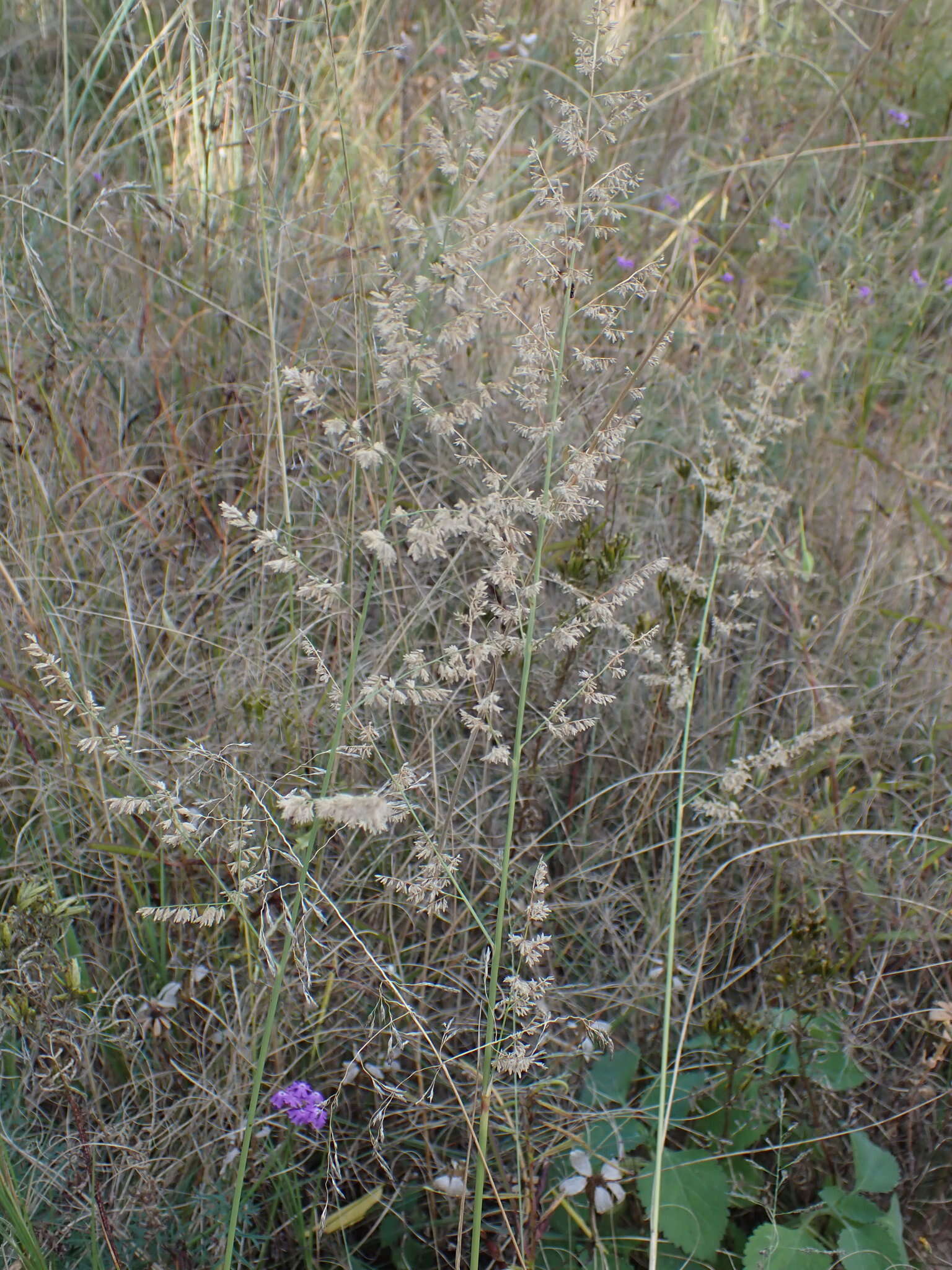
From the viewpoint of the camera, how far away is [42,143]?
91.6 inches

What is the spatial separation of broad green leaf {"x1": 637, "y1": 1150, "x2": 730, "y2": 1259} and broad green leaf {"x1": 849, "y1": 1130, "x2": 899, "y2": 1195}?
17 cm

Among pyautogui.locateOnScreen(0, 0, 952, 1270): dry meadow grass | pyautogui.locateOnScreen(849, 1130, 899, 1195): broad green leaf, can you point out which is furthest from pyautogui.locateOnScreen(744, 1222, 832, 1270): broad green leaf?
pyautogui.locateOnScreen(849, 1130, 899, 1195): broad green leaf

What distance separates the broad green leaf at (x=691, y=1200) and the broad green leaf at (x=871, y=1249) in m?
0.15

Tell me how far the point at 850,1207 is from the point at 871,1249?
5 cm

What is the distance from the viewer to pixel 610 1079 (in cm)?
141

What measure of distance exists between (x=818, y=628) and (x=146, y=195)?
1551 mm

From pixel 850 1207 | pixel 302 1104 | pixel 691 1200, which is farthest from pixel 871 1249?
pixel 302 1104

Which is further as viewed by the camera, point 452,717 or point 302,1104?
point 452,717

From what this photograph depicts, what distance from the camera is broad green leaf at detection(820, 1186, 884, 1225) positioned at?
4.18ft

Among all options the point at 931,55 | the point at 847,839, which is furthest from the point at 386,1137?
the point at 931,55

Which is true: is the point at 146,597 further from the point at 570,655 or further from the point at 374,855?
the point at 570,655

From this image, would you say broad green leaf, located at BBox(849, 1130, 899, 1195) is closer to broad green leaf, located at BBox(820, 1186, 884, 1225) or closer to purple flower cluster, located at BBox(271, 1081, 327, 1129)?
broad green leaf, located at BBox(820, 1186, 884, 1225)

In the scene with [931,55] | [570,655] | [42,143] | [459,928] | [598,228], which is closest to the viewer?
[598,228]

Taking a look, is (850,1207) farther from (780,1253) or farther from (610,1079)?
(610,1079)
